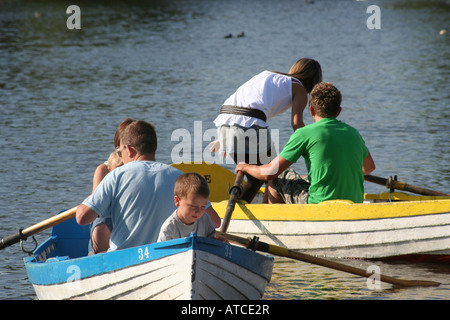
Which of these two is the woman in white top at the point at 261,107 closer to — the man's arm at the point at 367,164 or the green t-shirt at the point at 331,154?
the green t-shirt at the point at 331,154

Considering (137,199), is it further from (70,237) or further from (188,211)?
(70,237)

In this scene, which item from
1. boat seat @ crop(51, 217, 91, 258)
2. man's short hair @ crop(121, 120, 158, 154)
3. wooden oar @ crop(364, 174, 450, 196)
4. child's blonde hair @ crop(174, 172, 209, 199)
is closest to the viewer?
child's blonde hair @ crop(174, 172, 209, 199)

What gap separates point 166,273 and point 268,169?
2.48m

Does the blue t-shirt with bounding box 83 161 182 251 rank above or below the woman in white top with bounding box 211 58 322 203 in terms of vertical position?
below

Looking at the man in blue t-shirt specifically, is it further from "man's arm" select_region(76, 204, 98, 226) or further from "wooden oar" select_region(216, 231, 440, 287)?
"wooden oar" select_region(216, 231, 440, 287)

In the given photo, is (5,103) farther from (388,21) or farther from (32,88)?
(388,21)

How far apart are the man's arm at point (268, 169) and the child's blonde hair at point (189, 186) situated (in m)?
2.31

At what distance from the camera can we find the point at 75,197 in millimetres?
12047

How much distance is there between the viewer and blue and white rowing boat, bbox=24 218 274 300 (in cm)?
591

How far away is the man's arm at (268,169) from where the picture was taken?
8.08 metres

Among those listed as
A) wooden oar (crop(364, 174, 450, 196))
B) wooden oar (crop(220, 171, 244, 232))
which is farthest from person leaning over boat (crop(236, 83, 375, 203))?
wooden oar (crop(364, 174, 450, 196))

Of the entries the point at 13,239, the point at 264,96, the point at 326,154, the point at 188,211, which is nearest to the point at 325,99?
the point at 326,154

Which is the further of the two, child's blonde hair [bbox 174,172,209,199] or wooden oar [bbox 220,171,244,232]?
wooden oar [bbox 220,171,244,232]

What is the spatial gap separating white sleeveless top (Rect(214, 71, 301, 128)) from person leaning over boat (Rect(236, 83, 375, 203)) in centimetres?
45
